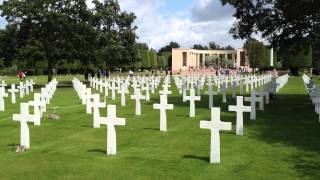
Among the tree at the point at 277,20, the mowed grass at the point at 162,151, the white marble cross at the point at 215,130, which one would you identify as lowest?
the mowed grass at the point at 162,151

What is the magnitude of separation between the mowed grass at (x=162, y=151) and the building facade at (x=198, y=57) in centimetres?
9865

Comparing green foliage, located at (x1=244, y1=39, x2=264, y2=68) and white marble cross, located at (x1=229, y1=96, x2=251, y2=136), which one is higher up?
green foliage, located at (x1=244, y1=39, x2=264, y2=68)

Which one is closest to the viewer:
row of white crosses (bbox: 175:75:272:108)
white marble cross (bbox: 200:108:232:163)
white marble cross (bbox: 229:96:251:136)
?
white marble cross (bbox: 200:108:232:163)

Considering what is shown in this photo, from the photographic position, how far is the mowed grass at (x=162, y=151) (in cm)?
949

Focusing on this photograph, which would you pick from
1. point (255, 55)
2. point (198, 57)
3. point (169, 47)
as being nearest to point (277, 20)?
point (255, 55)

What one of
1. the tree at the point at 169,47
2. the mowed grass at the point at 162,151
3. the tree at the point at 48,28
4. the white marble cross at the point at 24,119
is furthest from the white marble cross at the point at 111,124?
the tree at the point at 169,47

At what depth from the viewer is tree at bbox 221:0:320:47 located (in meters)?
21.1

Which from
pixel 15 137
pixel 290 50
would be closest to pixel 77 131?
pixel 15 137

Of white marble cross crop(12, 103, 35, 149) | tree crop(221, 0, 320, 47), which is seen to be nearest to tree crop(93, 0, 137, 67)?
tree crop(221, 0, 320, 47)

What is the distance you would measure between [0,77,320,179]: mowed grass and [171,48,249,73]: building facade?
9865 centimetres

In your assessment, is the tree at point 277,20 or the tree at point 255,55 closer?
the tree at point 277,20

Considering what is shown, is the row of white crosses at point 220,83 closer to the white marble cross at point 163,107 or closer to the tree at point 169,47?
the white marble cross at point 163,107

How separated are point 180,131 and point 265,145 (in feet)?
9.89

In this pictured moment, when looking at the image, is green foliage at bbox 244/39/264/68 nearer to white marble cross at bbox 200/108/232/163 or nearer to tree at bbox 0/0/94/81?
tree at bbox 0/0/94/81
